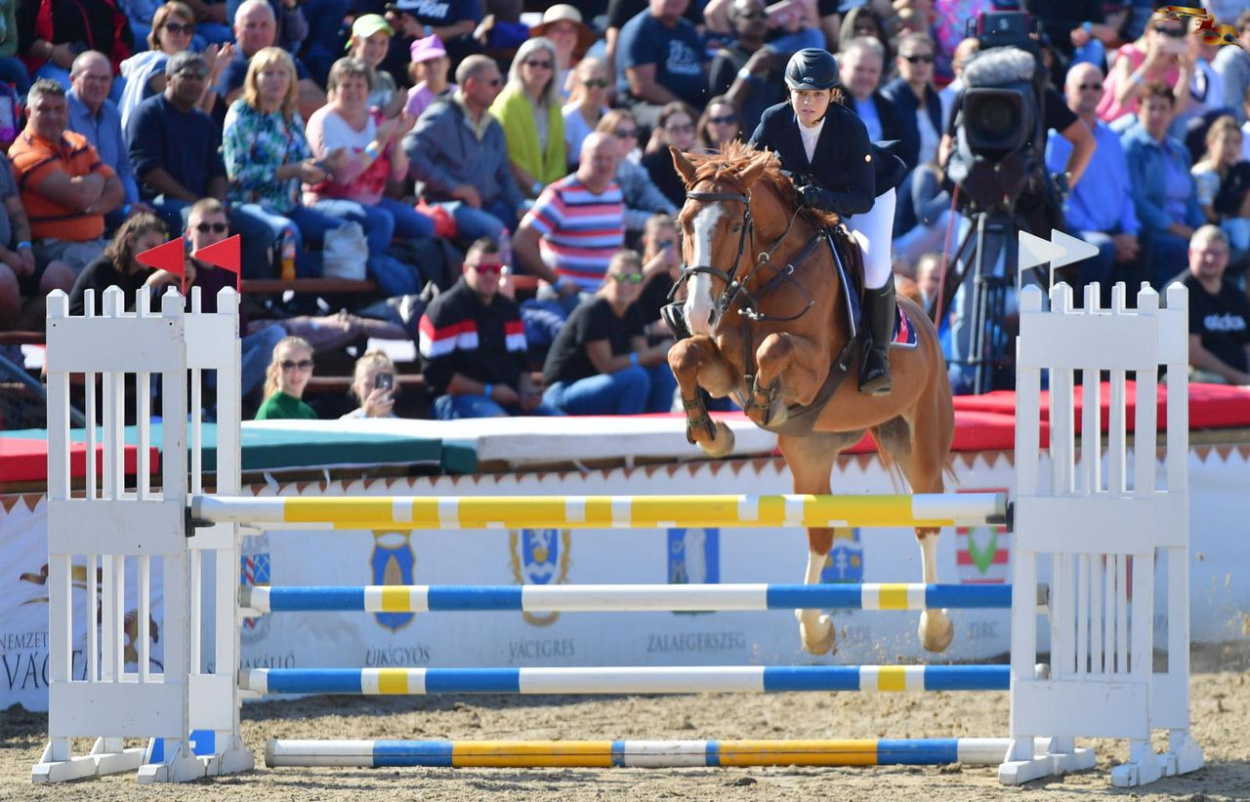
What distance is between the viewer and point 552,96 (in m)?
11.0

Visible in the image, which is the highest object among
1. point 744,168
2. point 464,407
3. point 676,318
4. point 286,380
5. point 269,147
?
point 269,147

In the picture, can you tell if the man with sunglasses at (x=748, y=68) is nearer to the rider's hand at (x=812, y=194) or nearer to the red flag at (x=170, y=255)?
the rider's hand at (x=812, y=194)

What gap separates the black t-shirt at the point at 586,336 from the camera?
9.54 metres

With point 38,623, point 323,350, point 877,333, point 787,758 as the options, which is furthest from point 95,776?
point 323,350

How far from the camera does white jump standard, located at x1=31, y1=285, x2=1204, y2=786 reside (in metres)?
5.52

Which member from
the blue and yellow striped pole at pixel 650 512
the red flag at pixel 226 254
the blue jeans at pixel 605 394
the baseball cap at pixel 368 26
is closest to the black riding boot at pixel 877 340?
the blue and yellow striped pole at pixel 650 512

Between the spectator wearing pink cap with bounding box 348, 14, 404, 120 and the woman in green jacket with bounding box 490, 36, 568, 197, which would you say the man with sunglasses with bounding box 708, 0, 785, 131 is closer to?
the woman in green jacket with bounding box 490, 36, 568, 197

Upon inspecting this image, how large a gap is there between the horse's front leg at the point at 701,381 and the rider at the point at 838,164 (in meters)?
0.64

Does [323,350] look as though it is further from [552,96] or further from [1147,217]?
[1147,217]

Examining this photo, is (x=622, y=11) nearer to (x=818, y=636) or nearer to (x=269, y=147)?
(x=269, y=147)

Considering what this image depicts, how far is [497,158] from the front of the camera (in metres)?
10.6

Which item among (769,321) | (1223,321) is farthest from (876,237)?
(1223,321)

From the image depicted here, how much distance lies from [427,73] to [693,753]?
236 inches

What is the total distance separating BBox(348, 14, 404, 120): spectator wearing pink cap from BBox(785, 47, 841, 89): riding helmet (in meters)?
4.63
